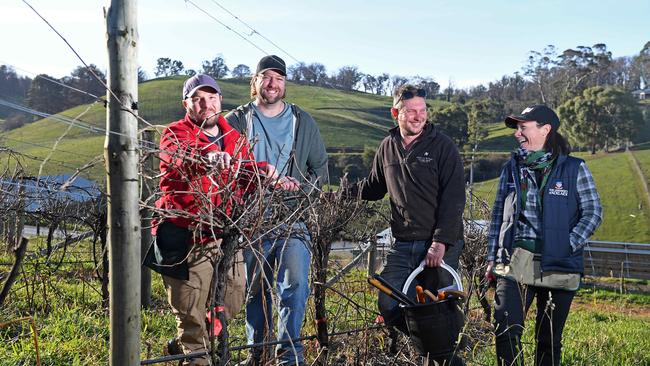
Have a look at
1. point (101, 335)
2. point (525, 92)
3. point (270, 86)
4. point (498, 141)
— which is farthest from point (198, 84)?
point (525, 92)

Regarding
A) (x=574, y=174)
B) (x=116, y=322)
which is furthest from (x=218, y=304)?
(x=574, y=174)

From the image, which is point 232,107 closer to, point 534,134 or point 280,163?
point 280,163

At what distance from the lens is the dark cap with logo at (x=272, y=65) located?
154 inches

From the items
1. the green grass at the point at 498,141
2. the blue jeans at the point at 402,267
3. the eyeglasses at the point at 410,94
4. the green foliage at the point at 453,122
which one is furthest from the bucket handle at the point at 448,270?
the green grass at the point at 498,141

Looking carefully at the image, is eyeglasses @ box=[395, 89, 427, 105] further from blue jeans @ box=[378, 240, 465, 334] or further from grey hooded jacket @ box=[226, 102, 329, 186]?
blue jeans @ box=[378, 240, 465, 334]

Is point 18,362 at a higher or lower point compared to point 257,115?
lower

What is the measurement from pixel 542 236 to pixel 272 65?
6.63 feet

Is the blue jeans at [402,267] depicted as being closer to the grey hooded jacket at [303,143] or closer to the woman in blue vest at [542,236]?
the woman in blue vest at [542,236]

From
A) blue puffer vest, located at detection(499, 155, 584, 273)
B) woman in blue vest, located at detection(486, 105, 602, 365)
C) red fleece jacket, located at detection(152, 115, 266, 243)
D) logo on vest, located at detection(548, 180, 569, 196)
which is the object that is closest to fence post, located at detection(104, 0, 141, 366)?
red fleece jacket, located at detection(152, 115, 266, 243)

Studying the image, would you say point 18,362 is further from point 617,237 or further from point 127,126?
point 617,237

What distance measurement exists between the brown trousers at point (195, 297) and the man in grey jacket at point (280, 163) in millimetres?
165

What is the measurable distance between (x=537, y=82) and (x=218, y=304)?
76947 millimetres

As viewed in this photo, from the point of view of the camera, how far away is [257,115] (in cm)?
398

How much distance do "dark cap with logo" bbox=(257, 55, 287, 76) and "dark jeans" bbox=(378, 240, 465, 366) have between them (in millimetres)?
1382
